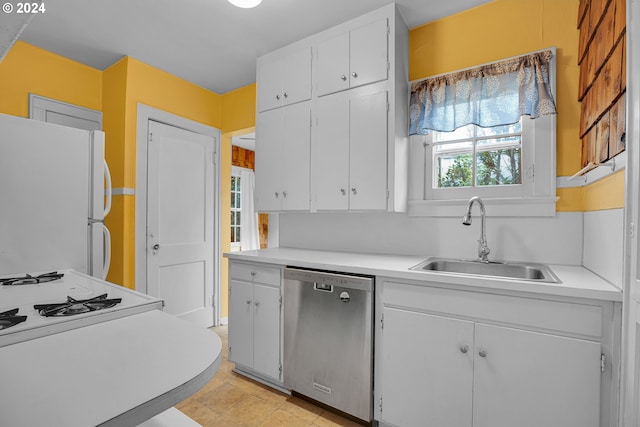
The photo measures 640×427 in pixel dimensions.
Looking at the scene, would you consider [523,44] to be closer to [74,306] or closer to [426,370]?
[426,370]

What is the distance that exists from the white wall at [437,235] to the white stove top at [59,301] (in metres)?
1.66

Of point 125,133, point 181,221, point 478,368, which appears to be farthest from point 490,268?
point 125,133

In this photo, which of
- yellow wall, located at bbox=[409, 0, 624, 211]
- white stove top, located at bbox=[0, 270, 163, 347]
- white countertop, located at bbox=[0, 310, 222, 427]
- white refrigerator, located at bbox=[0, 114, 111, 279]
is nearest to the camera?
white countertop, located at bbox=[0, 310, 222, 427]

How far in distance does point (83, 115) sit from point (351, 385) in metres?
3.17

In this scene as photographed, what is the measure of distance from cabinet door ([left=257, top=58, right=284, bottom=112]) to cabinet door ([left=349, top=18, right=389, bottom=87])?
0.66m

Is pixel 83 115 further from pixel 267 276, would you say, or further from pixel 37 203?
pixel 267 276

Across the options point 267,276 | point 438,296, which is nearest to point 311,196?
point 267,276

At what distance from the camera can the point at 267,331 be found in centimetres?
213

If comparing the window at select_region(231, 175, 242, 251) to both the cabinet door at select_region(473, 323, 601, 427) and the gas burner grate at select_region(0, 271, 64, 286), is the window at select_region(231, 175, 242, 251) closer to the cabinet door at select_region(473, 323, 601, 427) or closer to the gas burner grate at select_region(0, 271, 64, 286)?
the gas burner grate at select_region(0, 271, 64, 286)

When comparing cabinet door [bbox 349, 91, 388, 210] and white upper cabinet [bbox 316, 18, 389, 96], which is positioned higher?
white upper cabinet [bbox 316, 18, 389, 96]

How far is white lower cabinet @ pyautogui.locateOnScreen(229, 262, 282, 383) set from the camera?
2096 mm

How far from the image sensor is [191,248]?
3213mm

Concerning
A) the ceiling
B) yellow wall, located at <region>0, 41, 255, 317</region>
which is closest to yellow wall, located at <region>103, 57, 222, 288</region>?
yellow wall, located at <region>0, 41, 255, 317</region>

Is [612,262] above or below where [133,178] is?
below
